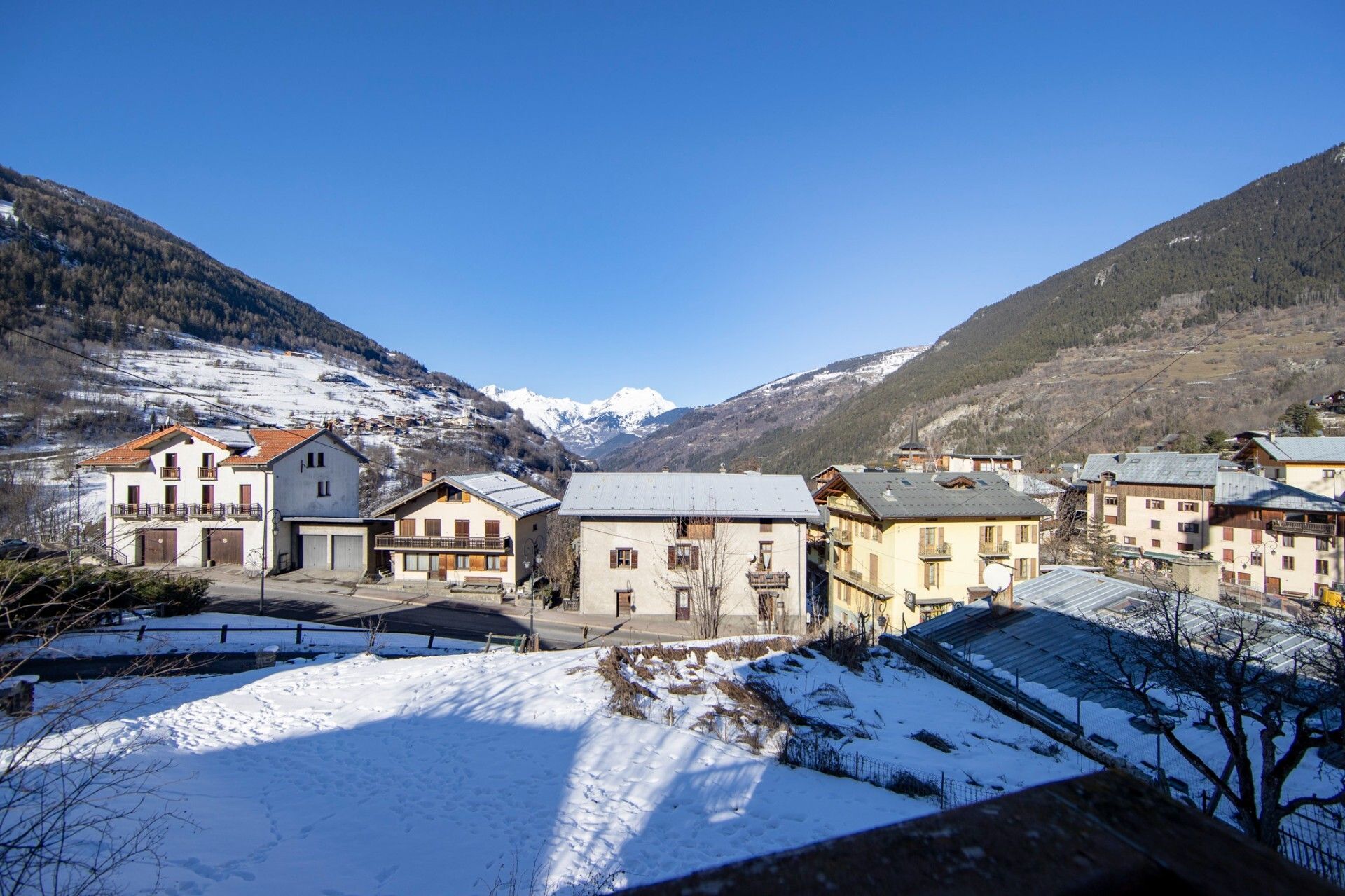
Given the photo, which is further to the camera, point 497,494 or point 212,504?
point 497,494

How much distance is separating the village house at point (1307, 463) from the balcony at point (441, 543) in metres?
56.4

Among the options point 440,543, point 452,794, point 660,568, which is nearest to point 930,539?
point 660,568

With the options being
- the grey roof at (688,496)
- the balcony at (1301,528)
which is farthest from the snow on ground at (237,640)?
the balcony at (1301,528)

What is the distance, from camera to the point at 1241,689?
796cm

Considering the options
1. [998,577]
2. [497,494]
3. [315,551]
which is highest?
[497,494]

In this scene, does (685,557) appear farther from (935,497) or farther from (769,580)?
(935,497)

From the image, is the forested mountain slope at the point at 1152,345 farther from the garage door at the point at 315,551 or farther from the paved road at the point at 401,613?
the garage door at the point at 315,551

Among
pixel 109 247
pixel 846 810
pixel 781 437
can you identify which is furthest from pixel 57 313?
pixel 781 437

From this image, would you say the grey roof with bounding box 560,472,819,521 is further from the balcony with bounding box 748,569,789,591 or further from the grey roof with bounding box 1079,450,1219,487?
the grey roof with bounding box 1079,450,1219,487

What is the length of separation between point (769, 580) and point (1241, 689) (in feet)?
77.7

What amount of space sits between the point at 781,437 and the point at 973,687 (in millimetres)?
164216

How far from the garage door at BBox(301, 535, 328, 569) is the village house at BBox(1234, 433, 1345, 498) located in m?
68.0

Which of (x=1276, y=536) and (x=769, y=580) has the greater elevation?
(x=1276, y=536)

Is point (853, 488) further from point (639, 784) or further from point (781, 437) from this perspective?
point (781, 437)
